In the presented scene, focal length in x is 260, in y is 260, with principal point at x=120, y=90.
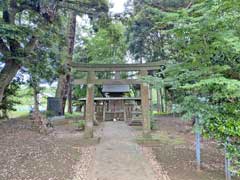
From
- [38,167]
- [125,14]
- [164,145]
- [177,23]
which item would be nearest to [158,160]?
[164,145]

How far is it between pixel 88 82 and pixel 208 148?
3993 millimetres

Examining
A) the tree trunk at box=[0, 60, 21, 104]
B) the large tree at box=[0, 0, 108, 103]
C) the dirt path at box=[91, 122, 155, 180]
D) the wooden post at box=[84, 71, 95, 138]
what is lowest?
the dirt path at box=[91, 122, 155, 180]

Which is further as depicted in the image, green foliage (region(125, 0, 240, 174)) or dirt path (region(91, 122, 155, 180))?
dirt path (region(91, 122, 155, 180))

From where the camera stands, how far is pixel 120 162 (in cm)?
566

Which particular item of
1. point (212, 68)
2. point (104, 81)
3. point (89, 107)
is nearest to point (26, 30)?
point (104, 81)

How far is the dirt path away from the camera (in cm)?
477

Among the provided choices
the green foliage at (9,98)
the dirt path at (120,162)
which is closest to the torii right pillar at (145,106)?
the dirt path at (120,162)

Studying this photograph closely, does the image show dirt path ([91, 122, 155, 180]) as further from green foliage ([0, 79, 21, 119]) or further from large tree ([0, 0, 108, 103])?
green foliage ([0, 79, 21, 119])

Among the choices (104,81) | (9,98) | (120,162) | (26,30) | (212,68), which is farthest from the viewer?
(9,98)

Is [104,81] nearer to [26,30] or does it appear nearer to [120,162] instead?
[26,30]

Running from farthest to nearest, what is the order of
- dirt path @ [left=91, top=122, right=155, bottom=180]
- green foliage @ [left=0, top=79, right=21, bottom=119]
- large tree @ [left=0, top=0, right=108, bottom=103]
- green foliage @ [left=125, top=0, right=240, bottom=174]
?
green foliage @ [left=0, top=79, right=21, bottom=119] < large tree @ [left=0, top=0, right=108, bottom=103] < dirt path @ [left=91, top=122, right=155, bottom=180] < green foliage @ [left=125, top=0, right=240, bottom=174]

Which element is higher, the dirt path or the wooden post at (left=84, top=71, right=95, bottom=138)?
the wooden post at (left=84, top=71, right=95, bottom=138)

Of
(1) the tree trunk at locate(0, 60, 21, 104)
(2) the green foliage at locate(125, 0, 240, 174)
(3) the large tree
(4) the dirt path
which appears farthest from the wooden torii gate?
(2) the green foliage at locate(125, 0, 240, 174)

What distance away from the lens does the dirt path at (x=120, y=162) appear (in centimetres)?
477
